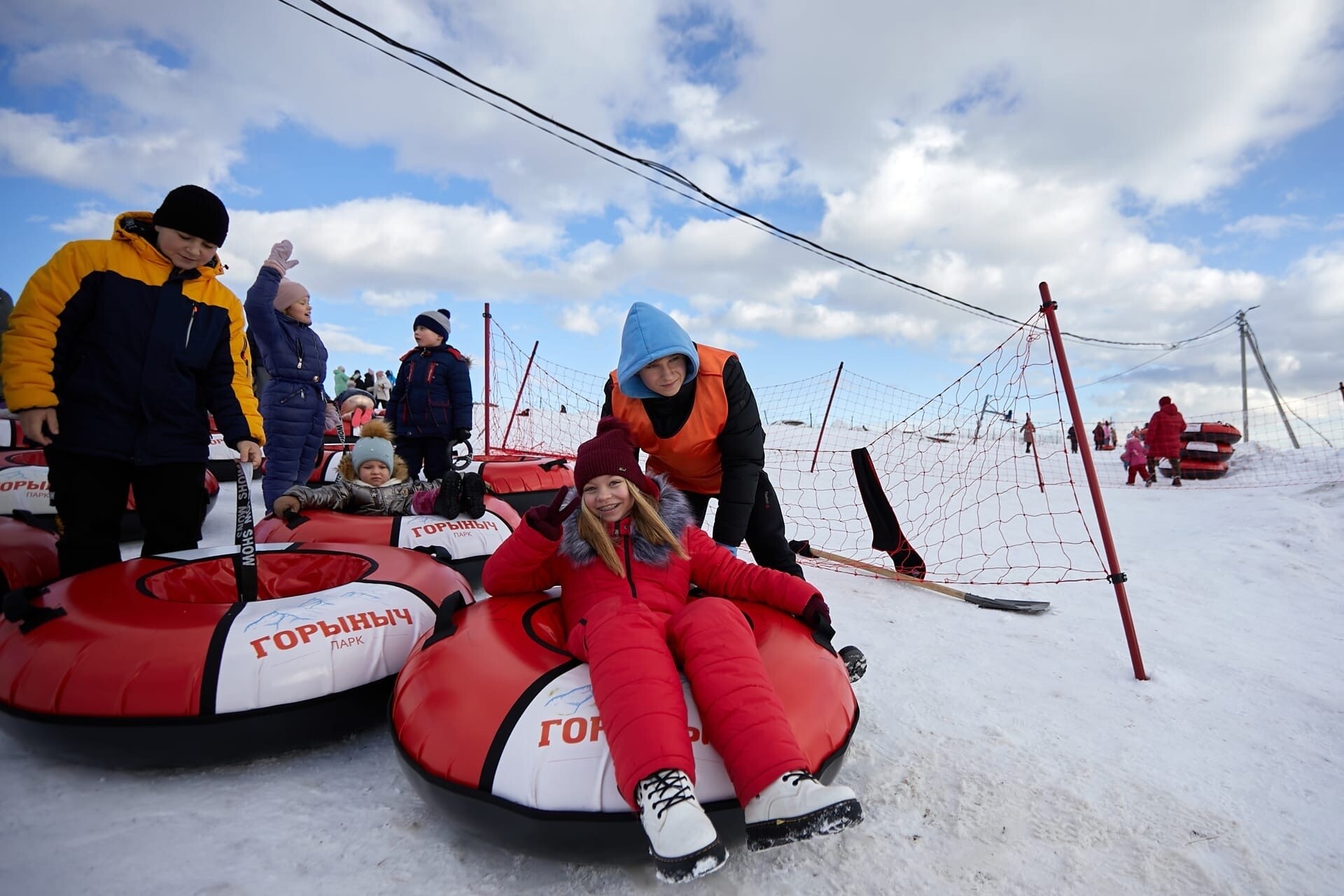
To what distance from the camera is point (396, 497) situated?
416cm

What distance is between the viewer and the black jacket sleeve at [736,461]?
268 cm

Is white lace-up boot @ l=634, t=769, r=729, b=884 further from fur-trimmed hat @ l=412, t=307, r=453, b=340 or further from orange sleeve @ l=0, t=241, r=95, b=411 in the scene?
fur-trimmed hat @ l=412, t=307, r=453, b=340

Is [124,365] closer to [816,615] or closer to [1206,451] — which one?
[816,615]

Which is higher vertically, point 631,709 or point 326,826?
point 631,709

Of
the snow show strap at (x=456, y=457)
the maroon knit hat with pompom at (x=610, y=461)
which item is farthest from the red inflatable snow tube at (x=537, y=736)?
the snow show strap at (x=456, y=457)

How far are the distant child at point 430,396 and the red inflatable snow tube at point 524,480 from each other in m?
0.38

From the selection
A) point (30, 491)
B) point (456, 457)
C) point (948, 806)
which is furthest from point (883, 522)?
point (30, 491)

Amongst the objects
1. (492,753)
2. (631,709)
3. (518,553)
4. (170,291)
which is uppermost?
(170,291)

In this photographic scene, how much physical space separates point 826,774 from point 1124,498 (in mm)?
10074

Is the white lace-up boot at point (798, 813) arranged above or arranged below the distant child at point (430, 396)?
below

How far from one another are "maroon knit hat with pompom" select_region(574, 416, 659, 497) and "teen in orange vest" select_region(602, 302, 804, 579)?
1.09ft

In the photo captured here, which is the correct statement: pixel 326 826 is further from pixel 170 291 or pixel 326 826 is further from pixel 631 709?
pixel 170 291

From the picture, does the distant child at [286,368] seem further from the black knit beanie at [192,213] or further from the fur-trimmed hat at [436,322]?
the black knit beanie at [192,213]

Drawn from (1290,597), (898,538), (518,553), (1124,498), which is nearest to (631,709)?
(518,553)
